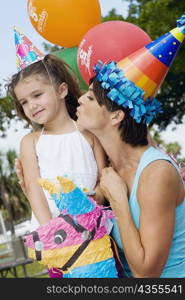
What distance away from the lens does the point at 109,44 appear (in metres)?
3.27

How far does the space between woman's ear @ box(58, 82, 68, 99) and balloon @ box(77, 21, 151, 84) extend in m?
0.19

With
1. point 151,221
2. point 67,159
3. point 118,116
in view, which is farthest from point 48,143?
point 151,221

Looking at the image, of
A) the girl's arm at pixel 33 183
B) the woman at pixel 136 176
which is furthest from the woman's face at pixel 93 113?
the girl's arm at pixel 33 183

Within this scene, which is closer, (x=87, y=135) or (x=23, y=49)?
(x=87, y=135)

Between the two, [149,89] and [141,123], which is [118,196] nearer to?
[141,123]

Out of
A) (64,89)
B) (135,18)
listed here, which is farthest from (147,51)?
(135,18)

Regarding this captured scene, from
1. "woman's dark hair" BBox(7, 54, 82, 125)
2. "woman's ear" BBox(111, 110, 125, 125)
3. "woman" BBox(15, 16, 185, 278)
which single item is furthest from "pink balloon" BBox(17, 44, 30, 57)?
"woman's ear" BBox(111, 110, 125, 125)

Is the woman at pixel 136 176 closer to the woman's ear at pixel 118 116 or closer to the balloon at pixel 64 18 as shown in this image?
the woman's ear at pixel 118 116

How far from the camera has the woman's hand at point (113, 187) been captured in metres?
2.66

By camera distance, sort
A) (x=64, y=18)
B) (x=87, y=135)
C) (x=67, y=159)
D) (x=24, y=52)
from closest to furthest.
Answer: (x=67, y=159) < (x=87, y=135) < (x=24, y=52) < (x=64, y=18)

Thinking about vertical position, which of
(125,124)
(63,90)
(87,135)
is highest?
(63,90)

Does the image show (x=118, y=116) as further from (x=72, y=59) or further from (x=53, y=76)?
(x=72, y=59)

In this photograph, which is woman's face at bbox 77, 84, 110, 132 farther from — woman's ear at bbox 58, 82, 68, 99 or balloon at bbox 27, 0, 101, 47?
balloon at bbox 27, 0, 101, 47

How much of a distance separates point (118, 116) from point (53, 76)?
588mm
